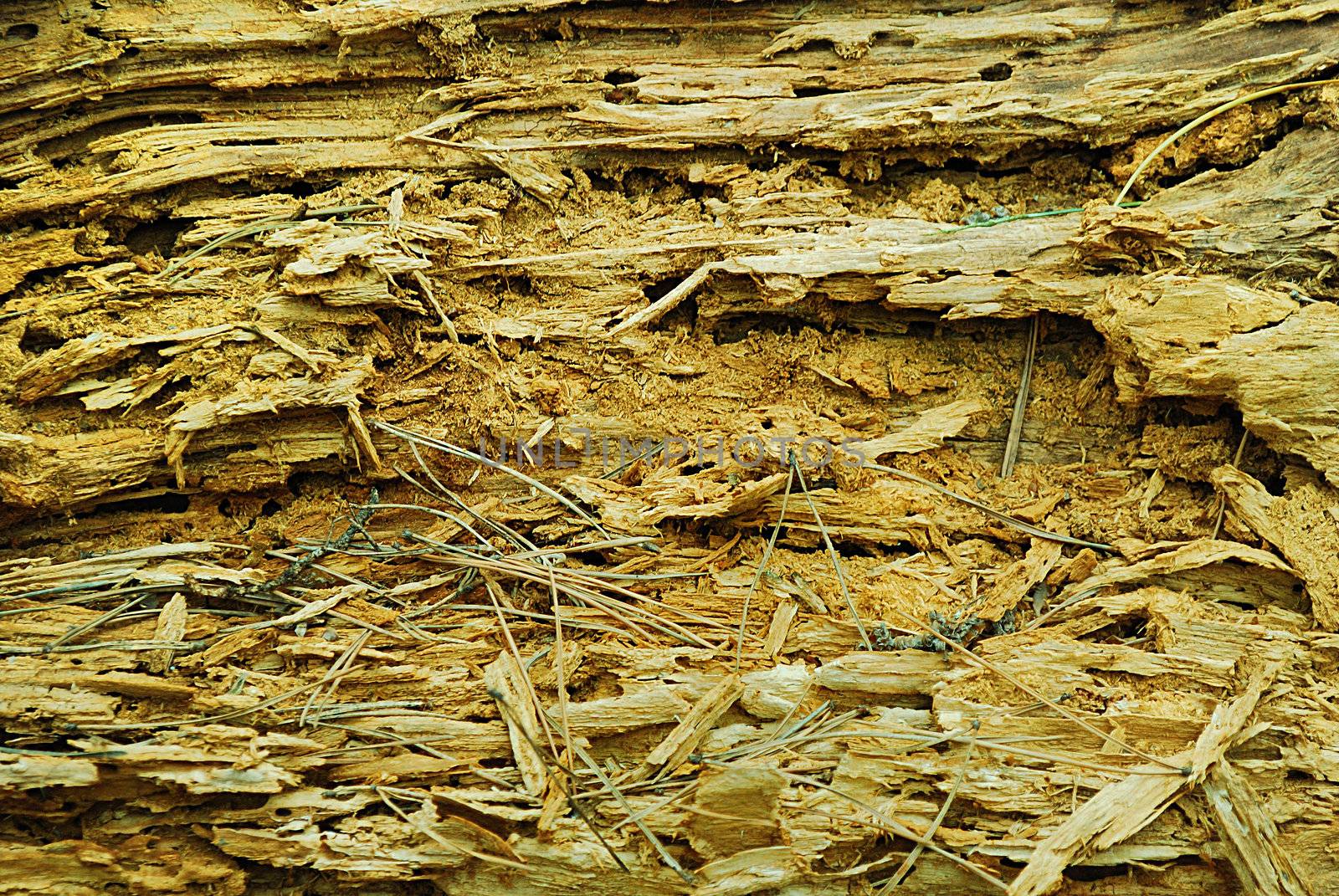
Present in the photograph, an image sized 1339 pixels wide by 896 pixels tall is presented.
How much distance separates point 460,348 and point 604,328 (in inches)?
21.2

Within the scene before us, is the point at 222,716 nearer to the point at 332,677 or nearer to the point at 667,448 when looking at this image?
the point at 332,677

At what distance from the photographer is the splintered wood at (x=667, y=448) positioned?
2.47m

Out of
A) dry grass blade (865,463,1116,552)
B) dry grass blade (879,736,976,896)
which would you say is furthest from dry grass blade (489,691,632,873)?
dry grass blade (865,463,1116,552)

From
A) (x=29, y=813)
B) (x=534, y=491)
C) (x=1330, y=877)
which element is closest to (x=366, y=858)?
(x=29, y=813)

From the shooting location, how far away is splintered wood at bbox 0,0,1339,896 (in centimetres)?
247

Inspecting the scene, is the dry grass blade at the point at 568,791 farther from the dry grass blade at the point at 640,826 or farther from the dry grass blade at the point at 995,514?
the dry grass blade at the point at 995,514

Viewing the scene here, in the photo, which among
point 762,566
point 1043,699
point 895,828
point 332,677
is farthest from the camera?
point 762,566

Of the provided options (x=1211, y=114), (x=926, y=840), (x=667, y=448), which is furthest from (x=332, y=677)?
(x=1211, y=114)

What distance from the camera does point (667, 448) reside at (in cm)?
317

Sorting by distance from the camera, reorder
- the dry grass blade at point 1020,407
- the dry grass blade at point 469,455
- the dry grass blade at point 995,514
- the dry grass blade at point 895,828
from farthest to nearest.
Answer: the dry grass blade at point 1020,407 < the dry grass blade at point 469,455 < the dry grass blade at point 995,514 < the dry grass blade at point 895,828

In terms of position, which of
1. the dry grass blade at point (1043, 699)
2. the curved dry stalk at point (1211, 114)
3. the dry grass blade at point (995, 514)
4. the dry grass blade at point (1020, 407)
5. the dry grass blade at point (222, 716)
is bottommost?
the dry grass blade at point (1043, 699)

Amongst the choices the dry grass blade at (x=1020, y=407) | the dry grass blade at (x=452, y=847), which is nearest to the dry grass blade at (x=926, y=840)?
the dry grass blade at (x=452, y=847)

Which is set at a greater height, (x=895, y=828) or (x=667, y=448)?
A: (x=667, y=448)

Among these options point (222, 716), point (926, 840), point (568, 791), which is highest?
point (222, 716)
